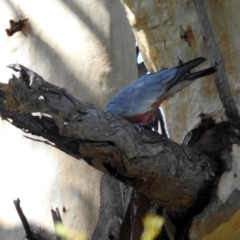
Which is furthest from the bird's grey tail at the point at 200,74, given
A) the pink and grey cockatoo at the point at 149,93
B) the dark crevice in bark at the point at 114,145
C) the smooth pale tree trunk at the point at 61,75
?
the smooth pale tree trunk at the point at 61,75

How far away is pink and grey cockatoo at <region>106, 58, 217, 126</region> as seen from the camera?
0.98m

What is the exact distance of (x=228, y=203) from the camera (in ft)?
3.23

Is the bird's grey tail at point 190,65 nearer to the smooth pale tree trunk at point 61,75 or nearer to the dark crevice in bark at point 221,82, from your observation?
the dark crevice in bark at point 221,82

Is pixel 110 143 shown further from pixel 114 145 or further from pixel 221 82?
pixel 221 82

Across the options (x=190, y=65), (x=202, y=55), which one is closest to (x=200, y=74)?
(x=190, y=65)

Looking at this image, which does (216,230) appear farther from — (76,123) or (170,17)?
(170,17)

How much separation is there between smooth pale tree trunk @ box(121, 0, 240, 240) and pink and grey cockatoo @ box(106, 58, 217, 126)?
0.07 m

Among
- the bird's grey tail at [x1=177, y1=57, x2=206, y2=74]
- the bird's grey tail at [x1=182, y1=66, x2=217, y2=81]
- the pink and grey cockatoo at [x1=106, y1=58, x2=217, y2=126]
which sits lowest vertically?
the pink and grey cockatoo at [x1=106, y1=58, x2=217, y2=126]

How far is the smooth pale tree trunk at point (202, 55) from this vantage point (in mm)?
1000

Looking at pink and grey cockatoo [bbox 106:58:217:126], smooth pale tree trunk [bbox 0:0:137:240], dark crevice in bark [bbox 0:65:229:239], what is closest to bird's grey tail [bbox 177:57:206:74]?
pink and grey cockatoo [bbox 106:58:217:126]

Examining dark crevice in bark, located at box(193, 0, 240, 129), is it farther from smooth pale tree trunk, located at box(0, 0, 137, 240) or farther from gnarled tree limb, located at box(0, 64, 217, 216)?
smooth pale tree trunk, located at box(0, 0, 137, 240)

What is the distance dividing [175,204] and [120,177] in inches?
5.1

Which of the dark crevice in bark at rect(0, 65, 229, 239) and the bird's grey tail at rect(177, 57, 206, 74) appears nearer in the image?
the dark crevice in bark at rect(0, 65, 229, 239)

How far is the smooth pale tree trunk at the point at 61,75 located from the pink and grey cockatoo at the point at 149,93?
205 millimetres
